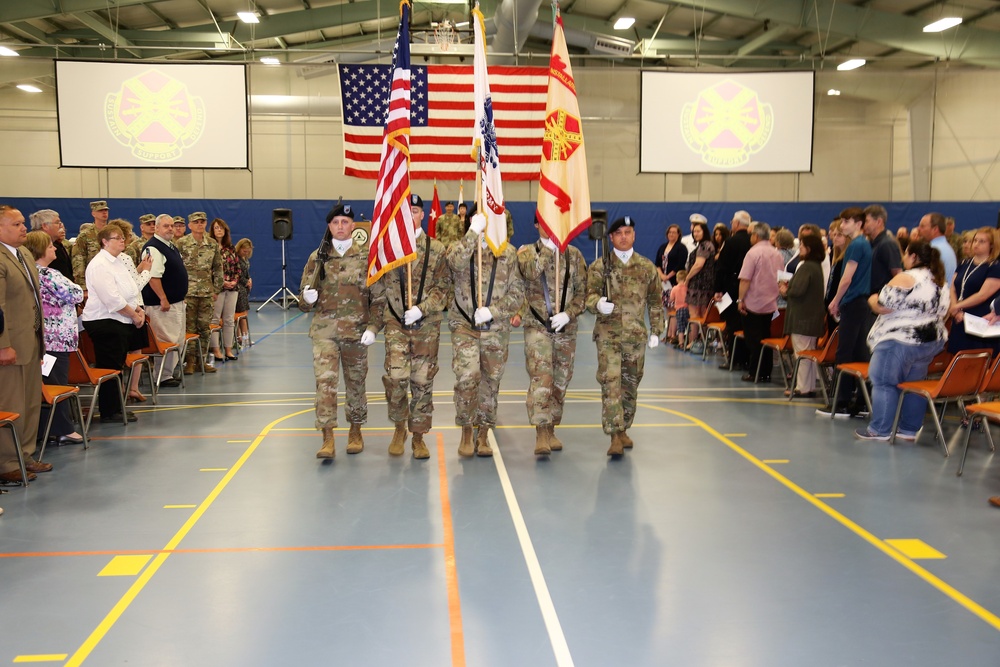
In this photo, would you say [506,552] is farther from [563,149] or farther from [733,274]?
[733,274]

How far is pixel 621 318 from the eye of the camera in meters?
6.53

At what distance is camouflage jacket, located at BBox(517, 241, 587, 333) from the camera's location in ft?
21.6

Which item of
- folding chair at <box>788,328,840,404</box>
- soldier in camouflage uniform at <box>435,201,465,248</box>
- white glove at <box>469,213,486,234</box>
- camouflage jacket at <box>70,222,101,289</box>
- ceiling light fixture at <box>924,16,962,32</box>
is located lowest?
folding chair at <box>788,328,840,404</box>

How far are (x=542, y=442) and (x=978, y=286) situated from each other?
4060 mm

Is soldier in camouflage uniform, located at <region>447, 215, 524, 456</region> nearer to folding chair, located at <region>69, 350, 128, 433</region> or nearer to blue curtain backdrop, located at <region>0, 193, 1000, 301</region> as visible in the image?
folding chair, located at <region>69, 350, 128, 433</region>

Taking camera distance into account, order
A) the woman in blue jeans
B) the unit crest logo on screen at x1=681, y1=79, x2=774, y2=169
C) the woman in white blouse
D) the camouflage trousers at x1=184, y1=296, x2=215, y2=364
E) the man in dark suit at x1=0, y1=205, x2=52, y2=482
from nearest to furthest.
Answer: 1. the man in dark suit at x1=0, y1=205, x2=52, y2=482
2. the woman in blue jeans
3. the woman in white blouse
4. the camouflage trousers at x1=184, y1=296, x2=215, y2=364
5. the unit crest logo on screen at x1=681, y1=79, x2=774, y2=169

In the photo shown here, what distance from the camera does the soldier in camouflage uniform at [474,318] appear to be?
21.1 feet

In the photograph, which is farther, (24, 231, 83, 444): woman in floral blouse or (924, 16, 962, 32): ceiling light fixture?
(924, 16, 962, 32): ceiling light fixture

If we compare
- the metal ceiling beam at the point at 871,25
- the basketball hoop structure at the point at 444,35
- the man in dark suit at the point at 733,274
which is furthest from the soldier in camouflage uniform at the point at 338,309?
the metal ceiling beam at the point at 871,25

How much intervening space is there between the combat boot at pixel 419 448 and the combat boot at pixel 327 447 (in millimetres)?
649

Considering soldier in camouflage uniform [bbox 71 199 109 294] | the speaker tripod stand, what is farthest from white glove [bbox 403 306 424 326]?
the speaker tripod stand

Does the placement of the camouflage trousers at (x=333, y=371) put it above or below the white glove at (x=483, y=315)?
below

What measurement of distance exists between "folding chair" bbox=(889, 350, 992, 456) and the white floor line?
11.3ft

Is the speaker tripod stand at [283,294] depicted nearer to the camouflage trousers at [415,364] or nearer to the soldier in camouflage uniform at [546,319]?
the camouflage trousers at [415,364]
